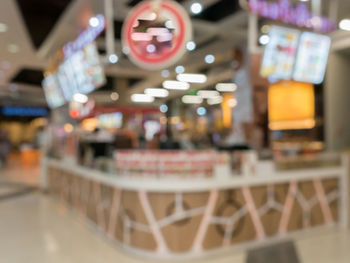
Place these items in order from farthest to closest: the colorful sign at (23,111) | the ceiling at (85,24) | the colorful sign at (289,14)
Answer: the colorful sign at (23,111)
the ceiling at (85,24)
the colorful sign at (289,14)

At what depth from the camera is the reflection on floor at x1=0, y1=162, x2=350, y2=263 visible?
142 inches

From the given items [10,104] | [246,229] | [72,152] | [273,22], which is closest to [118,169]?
[246,229]

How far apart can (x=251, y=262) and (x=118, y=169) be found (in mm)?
2579

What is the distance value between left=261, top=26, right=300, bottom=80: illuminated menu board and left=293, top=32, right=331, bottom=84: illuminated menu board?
0.39 ft

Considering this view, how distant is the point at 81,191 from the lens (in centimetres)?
545

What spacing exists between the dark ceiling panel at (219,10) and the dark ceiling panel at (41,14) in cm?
245

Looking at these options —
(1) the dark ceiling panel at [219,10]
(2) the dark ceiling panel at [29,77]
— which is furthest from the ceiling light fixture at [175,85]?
(2) the dark ceiling panel at [29,77]

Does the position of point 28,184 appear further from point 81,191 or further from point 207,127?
point 207,127

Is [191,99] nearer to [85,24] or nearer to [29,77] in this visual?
[85,24]

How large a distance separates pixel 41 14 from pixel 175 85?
3.47 m

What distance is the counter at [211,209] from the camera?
3.58m

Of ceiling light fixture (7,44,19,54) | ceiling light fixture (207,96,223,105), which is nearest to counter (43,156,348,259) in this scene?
ceiling light fixture (207,96,223,105)

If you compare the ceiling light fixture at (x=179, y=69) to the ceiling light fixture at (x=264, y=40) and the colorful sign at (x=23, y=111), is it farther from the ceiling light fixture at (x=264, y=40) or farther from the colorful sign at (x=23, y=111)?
the colorful sign at (x=23, y=111)

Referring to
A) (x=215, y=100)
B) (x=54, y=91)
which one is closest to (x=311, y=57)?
(x=215, y=100)
